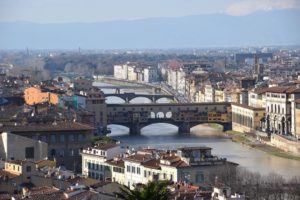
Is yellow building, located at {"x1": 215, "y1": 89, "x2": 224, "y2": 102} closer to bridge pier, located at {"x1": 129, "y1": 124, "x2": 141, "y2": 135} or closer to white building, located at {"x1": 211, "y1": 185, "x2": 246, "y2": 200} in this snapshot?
bridge pier, located at {"x1": 129, "y1": 124, "x2": 141, "y2": 135}

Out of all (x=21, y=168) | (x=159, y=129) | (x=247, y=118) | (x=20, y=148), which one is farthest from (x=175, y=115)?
(x=21, y=168)

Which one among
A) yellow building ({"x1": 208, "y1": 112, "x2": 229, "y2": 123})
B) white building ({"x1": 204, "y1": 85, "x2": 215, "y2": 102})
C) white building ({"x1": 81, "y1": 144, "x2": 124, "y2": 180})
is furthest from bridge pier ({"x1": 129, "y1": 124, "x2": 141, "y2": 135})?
white building ({"x1": 81, "y1": 144, "x2": 124, "y2": 180})

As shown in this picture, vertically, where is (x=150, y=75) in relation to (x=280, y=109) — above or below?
below

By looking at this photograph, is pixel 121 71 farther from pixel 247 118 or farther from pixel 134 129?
pixel 247 118

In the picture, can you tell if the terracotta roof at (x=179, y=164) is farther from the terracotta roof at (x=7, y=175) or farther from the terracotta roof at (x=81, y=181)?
the terracotta roof at (x=7, y=175)

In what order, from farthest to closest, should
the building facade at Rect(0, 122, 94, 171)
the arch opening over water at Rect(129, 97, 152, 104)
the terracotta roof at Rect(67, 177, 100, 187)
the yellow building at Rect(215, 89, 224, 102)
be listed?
the arch opening over water at Rect(129, 97, 152, 104) < the yellow building at Rect(215, 89, 224, 102) < the building facade at Rect(0, 122, 94, 171) < the terracotta roof at Rect(67, 177, 100, 187)

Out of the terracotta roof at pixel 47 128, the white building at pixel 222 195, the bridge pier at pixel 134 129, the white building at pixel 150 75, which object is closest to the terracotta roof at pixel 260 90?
the bridge pier at pixel 134 129
